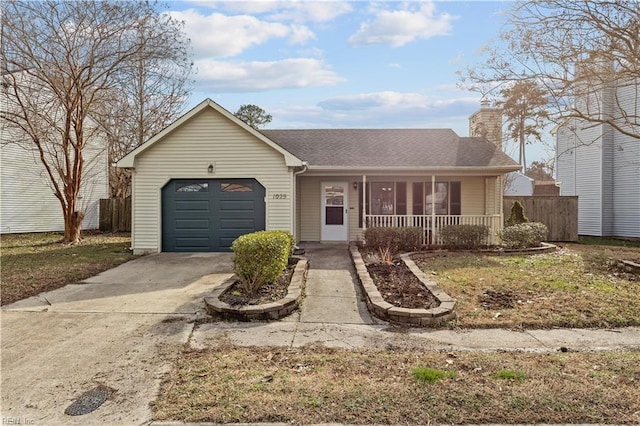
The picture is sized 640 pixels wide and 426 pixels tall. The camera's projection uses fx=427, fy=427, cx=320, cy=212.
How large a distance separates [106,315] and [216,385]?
132 inches

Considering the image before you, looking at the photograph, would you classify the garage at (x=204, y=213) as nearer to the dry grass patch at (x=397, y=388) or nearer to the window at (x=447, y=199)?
the window at (x=447, y=199)

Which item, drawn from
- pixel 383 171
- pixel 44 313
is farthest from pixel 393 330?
pixel 383 171

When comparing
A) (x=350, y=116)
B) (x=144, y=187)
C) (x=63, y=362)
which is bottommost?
(x=63, y=362)

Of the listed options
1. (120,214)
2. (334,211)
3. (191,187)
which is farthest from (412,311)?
(120,214)

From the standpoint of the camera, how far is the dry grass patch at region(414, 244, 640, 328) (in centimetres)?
595

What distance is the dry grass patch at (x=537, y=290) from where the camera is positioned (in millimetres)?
5945

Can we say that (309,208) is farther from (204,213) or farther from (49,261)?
(49,261)

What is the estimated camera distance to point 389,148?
15.4 m

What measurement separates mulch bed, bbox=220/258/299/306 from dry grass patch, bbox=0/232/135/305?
3.73m

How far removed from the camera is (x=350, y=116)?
23.9 m

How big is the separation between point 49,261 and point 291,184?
22.0 feet

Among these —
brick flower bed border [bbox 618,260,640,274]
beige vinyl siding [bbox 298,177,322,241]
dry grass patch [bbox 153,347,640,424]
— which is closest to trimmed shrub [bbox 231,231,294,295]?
dry grass patch [bbox 153,347,640,424]

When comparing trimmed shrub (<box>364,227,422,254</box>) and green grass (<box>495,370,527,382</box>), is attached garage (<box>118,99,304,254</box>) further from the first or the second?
green grass (<box>495,370,527,382</box>)

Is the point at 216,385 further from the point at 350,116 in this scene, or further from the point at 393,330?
the point at 350,116
